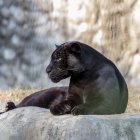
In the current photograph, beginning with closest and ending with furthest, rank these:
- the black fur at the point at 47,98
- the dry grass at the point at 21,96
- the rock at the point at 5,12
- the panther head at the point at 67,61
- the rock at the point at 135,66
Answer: the panther head at the point at 67,61, the black fur at the point at 47,98, the dry grass at the point at 21,96, the rock at the point at 135,66, the rock at the point at 5,12

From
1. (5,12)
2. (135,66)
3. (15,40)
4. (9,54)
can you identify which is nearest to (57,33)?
(15,40)

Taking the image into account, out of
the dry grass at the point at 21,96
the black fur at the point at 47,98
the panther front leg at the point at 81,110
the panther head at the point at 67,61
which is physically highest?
the panther head at the point at 67,61

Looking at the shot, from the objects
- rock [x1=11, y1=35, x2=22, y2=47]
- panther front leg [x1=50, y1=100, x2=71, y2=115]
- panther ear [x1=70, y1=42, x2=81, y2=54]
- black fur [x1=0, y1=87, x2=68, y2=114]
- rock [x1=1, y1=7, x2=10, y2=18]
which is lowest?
rock [x1=11, y1=35, x2=22, y2=47]

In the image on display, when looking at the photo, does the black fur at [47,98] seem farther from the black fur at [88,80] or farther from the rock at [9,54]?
the rock at [9,54]

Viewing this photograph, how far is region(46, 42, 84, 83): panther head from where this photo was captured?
160 inches

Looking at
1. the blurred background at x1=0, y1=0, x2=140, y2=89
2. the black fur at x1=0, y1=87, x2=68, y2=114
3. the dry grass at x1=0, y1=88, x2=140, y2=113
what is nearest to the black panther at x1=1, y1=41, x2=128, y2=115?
the black fur at x1=0, y1=87, x2=68, y2=114

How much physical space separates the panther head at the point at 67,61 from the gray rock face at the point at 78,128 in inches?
12.2

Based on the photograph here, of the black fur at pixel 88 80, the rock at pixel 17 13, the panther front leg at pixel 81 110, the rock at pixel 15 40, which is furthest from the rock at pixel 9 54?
the panther front leg at pixel 81 110

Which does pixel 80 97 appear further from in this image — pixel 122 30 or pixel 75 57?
pixel 122 30

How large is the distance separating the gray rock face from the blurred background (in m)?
4.12

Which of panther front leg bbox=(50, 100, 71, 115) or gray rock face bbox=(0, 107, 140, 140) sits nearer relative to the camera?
gray rock face bbox=(0, 107, 140, 140)

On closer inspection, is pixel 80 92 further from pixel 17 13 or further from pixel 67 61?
pixel 17 13

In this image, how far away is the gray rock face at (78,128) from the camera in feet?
11.7

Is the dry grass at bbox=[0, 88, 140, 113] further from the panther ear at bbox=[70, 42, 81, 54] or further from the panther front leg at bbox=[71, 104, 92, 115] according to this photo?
the panther front leg at bbox=[71, 104, 92, 115]
